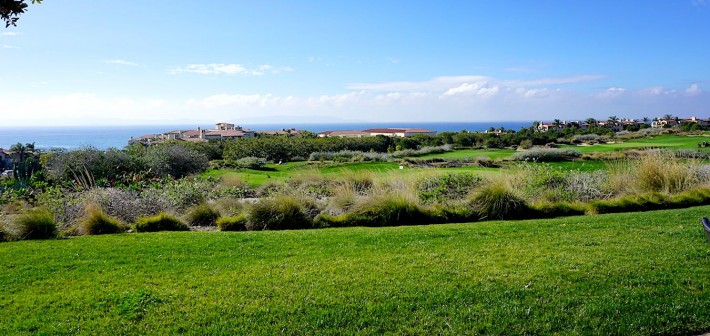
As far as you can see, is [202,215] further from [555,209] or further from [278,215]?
[555,209]

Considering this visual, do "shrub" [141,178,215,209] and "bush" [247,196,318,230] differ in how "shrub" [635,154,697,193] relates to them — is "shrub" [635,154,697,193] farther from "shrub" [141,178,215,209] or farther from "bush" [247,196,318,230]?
"shrub" [141,178,215,209]

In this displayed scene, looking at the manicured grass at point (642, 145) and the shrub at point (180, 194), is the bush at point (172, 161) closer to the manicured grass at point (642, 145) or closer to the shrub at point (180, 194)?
the shrub at point (180, 194)

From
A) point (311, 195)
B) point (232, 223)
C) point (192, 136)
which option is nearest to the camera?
point (232, 223)

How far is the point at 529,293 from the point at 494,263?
965 mm

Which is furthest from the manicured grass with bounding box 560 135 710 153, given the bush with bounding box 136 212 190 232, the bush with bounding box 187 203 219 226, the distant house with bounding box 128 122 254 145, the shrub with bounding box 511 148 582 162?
the distant house with bounding box 128 122 254 145

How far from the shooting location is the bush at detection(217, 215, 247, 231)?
29.5 feet

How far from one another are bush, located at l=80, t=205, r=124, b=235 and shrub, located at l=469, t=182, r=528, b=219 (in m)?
6.96

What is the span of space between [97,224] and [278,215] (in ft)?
10.5

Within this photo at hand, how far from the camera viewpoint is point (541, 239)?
22.6ft

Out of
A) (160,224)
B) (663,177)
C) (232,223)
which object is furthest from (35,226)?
(663,177)

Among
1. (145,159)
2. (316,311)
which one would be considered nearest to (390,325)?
(316,311)

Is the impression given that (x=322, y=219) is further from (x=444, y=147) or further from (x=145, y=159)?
(x=444, y=147)

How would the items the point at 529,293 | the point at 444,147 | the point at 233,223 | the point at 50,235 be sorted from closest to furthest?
the point at 529,293, the point at 50,235, the point at 233,223, the point at 444,147

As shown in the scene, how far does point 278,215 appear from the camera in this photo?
9.14 metres
